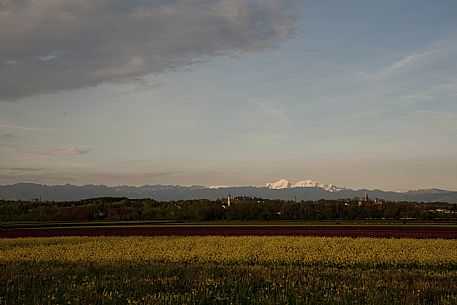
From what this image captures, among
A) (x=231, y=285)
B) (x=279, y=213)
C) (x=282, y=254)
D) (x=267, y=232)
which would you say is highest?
(x=279, y=213)

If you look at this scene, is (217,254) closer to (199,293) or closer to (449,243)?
(199,293)

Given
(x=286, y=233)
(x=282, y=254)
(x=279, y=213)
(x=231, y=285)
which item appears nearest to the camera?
(x=231, y=285)

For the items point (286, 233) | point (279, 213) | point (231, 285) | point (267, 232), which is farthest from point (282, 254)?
point (279, 213)

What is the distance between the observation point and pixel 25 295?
12297 mm

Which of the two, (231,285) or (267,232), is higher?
(231,285)

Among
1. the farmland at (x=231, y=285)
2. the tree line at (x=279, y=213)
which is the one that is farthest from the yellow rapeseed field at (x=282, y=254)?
the tree line at (x=279, y=213)

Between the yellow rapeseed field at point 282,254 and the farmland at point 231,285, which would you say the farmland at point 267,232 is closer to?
the yellow rapeseed field at point 282,254

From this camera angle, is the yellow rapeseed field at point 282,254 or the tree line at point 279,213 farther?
the tree line at point 279,213

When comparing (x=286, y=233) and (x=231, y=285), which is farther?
(x=286, y=233)

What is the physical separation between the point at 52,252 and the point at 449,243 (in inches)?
920

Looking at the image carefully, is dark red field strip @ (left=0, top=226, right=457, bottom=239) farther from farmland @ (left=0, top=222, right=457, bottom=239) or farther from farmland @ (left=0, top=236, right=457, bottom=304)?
farmland @ (left=0, top=236, right=457, bottom=304)

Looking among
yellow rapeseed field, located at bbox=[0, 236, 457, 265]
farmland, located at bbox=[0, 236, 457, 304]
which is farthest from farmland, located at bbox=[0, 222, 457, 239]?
Answer: farmland, located at bbox=[0, 236, 457, 304]

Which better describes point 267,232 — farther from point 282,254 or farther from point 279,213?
point 279,213

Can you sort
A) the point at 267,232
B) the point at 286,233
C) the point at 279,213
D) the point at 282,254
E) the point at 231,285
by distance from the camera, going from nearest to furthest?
the point at 231,285 < the point at 282,254 < the point at 286,233 < the point at 267,232 < the point at 279,213
